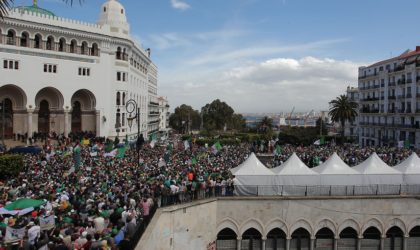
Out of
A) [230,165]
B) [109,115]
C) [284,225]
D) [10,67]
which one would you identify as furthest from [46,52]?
[284,225]

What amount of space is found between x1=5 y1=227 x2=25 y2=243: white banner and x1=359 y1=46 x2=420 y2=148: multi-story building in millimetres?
47168

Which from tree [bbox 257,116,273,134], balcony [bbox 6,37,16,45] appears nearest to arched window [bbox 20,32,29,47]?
balcony [bbox 6,37,16,45]

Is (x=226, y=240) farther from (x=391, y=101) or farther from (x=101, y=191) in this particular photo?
(x=391, y=101)

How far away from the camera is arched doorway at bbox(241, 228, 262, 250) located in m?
21.8

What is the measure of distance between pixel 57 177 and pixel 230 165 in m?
12.7

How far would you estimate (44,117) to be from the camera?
43438 millimetres

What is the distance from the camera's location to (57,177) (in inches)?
779

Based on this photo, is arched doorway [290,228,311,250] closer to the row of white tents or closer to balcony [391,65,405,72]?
the row of white tents

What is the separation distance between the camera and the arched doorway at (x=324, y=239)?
22.2 metres

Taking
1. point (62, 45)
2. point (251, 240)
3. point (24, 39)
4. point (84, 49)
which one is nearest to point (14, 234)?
point (251, 240)

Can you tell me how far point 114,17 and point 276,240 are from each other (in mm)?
36908

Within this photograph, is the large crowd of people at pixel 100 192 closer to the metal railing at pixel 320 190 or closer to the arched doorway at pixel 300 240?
the metal railing at pixel 320 190

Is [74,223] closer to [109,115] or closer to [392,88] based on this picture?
[109,115]

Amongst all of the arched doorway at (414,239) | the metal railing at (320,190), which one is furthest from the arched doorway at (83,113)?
the arched doorway at (414,239)
